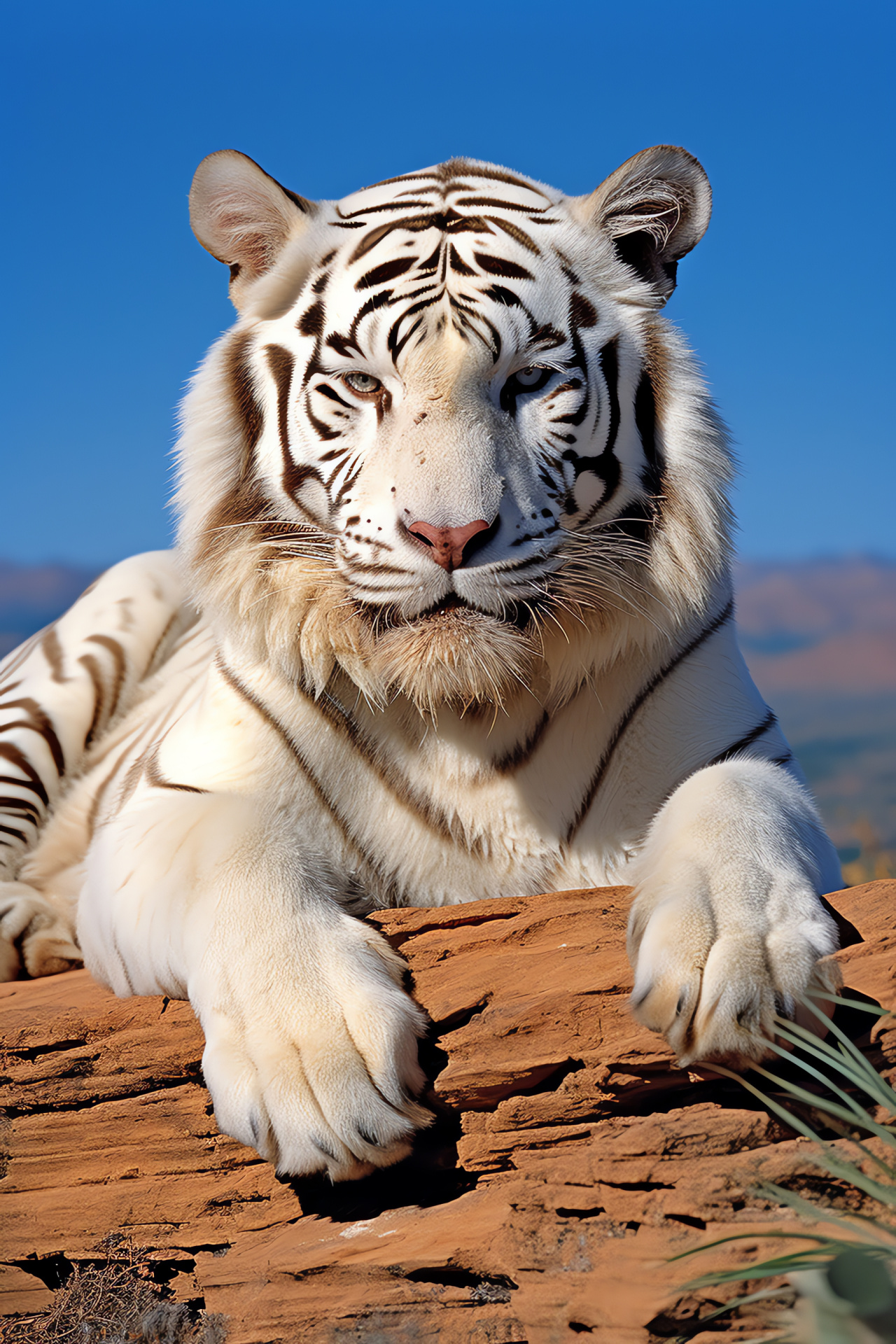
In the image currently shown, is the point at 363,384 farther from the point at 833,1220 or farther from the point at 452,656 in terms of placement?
the point at 833,1220

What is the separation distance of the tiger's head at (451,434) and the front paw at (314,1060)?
22.9 inches

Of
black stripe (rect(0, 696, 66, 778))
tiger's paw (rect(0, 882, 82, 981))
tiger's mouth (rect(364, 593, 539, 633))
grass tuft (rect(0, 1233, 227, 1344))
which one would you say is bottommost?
grass tuft (rect(0, 1233, 227, 1344))

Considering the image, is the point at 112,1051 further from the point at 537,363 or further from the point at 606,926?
the point at 537,363

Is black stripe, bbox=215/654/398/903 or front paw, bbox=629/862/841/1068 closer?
front paw, bbox=629/862/841/1068

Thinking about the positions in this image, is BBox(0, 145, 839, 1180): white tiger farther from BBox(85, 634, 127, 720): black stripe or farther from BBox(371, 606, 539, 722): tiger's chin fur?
BBox(85, 634, 127, 720): black stripe

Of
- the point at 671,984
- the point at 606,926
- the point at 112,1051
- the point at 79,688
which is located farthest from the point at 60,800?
the point at 671,984

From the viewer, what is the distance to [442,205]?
2.30 meters

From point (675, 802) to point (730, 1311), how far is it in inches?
30.2

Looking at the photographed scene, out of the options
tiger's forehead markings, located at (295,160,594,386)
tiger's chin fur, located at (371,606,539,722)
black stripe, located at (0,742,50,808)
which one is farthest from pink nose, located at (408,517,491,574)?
black stripe, located at (0,742,50,808)

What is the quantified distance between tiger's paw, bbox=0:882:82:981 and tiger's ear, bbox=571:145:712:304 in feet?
7.13

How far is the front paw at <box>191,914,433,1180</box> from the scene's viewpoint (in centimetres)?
152

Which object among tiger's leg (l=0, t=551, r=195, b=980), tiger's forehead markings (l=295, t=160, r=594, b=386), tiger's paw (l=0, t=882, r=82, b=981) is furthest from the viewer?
tiger's leg (l=0, t=551, r=195, b=980)

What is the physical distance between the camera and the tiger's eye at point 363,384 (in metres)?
2.03

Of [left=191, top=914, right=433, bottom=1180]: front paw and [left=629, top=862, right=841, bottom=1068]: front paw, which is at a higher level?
[left=629, top=862, right=841, bottom=1068]: front paw
